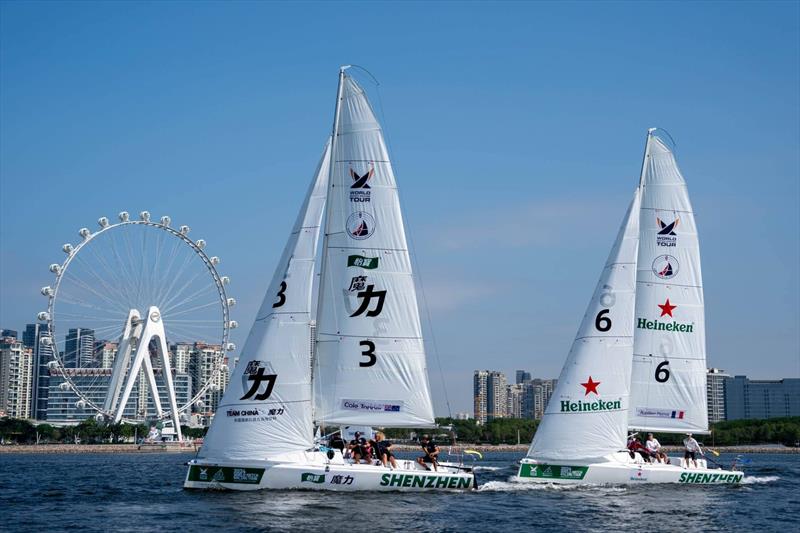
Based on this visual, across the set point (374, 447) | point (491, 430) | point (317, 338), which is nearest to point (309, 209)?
point (317, 338)

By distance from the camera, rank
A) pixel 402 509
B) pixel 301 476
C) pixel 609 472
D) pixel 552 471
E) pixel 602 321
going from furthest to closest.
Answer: pixel 602 321 < pixel 552 471 < pixel 609 472 < pixel 301 476 < pixel 402 509

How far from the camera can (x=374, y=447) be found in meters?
29.7

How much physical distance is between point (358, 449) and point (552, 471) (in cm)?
841

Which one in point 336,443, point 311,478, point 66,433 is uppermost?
point 336,443

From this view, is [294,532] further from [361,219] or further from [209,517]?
[361,219]

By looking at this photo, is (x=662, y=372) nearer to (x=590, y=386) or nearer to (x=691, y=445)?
(x=691, y=445)

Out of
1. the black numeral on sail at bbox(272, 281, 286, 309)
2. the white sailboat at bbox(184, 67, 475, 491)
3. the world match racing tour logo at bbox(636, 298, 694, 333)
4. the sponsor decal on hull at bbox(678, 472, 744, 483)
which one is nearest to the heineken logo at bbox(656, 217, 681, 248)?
the world match racing tour logo at bbox(636, 298, 694, 333)

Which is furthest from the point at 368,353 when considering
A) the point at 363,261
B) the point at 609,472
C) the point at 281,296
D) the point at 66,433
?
the point at 66,433

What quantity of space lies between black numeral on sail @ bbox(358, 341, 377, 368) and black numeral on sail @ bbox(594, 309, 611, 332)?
9734 mm

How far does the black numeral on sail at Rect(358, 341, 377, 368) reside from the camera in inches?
1164

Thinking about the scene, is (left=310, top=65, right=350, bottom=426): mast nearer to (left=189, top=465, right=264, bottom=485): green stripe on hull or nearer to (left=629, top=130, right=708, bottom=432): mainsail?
(left=189, top=465, right=264, bottom=485): green stripe on hull

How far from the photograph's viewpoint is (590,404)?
3456cm

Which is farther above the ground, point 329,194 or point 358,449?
point 329,194

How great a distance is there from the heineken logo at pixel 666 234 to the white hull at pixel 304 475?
14191 millimetres
